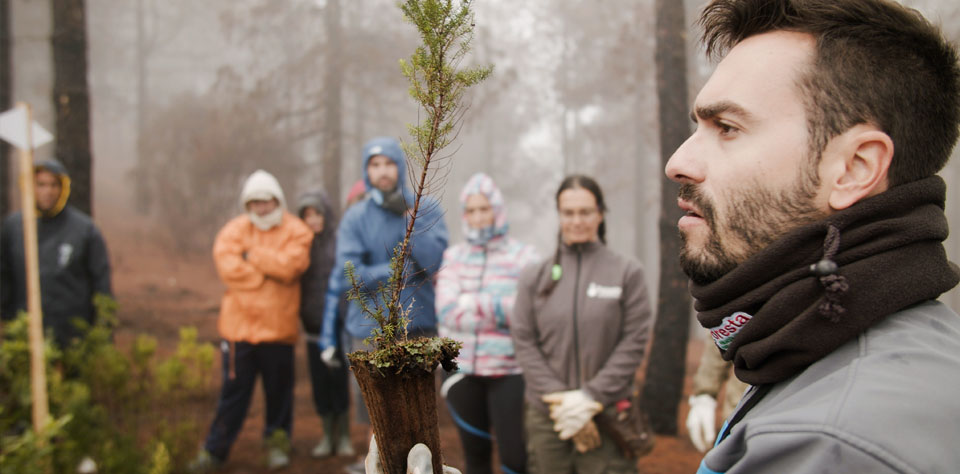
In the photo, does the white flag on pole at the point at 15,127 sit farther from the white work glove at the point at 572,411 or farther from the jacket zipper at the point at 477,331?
the white work glove at the point at 572,411

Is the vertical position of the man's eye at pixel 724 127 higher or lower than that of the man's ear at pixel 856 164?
higher

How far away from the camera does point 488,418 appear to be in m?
4.29

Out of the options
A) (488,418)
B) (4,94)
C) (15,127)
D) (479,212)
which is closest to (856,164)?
(479,212)

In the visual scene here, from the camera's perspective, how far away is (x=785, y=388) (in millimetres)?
1077

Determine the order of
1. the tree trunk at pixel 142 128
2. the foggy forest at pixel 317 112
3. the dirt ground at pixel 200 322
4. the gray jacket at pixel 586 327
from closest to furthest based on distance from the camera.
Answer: the gray jacket at pixel 586 327
the dirt ground at pixel 200 322
the foggy forest at pixel 317 112
the tree trunk at pixel 142 128

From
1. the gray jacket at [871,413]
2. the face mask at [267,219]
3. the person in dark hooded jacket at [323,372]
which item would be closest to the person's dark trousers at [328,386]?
the person in dark hooded jacket at [323,372]

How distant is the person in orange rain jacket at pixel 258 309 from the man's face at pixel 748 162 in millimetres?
4553

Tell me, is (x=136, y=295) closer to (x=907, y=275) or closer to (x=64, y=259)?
(x=64, y=259)

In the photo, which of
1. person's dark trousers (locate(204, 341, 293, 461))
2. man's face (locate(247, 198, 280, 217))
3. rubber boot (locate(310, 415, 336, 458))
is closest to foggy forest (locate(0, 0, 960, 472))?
rubber boot (locate(310, 415, 336, 458))

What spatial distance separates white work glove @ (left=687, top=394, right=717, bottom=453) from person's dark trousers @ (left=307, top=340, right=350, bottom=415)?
335cm

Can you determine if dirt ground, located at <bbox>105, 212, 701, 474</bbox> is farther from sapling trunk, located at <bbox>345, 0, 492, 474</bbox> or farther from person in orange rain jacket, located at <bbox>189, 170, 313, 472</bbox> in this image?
sapling trunk, located at <bbox>345, 0, 492, 474</bbox>

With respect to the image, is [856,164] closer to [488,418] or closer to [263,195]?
[488,418]

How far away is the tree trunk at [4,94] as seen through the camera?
10079mm

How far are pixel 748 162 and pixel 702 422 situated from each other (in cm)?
254
